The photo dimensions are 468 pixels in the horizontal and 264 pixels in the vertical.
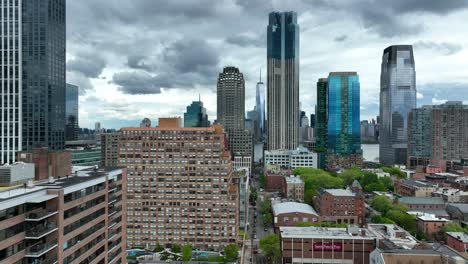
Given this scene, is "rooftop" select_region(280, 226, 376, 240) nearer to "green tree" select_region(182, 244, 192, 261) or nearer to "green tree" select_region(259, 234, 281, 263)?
"green tree" select_region(259, 234, 281, 263)

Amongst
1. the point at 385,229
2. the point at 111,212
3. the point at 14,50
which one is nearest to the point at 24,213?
the point at 111,212

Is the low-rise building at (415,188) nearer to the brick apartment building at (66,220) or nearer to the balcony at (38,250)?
the brick apartment building at (66,220)

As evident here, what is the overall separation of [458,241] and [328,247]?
30.1 m

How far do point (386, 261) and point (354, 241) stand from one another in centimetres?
1951

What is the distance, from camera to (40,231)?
109 feet

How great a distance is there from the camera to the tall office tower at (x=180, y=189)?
96.0m

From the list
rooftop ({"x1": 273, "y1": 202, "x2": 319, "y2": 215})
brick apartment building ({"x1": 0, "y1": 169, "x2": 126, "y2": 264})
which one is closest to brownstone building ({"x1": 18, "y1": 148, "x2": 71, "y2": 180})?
brick apartment building ({"x1": 0, "y1": 169, "x2": 126, "y2": 264})

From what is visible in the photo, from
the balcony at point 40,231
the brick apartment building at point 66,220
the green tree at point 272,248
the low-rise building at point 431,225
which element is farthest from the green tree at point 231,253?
the balcony at point 40,231

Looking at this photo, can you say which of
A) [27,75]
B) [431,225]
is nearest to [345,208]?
[431,225]

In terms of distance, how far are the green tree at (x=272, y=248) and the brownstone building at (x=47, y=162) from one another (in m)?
52.6

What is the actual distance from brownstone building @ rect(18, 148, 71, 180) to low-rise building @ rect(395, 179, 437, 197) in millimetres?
135355

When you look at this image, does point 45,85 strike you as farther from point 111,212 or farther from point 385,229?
point 385,229

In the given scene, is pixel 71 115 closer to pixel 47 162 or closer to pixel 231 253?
pixel 231 253

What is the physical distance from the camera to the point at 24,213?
1271 inches
